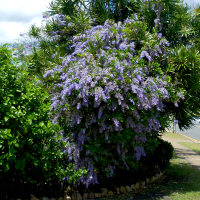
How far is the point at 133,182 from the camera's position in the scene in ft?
25.0

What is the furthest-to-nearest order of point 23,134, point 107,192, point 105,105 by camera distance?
point 107,192, point 105,105, point 23,134

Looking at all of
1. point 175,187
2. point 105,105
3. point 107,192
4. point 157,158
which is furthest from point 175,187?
point 105,105

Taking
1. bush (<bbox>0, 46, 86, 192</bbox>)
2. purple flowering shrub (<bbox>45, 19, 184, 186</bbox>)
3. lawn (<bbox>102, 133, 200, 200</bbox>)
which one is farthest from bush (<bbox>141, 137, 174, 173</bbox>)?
bush (<bbox>0, 46, 86, 192</bbox>)

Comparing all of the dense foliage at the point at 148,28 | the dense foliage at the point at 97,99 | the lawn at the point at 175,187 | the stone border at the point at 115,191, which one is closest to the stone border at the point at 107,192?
the stone border at the point at 115,191

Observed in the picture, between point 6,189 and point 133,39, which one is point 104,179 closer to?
point 6,189

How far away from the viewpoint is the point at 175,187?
7.92 metres

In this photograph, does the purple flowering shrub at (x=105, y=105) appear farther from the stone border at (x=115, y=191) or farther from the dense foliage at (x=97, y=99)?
the stone border at (x=115, y=191)

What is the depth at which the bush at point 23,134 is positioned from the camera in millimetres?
4938

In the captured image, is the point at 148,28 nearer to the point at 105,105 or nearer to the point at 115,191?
the point at 105,105

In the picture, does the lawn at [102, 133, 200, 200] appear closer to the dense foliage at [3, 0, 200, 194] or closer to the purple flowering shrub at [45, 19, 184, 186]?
the dense foliage at [3, 0, 200, 194]

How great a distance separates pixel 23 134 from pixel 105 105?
1924 millimetres

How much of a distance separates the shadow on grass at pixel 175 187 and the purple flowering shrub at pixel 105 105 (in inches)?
34.8

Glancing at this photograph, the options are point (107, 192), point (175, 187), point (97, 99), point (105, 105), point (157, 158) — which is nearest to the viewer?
point (97, 99)

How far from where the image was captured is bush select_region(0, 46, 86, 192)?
494 centimetres
